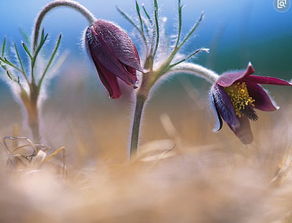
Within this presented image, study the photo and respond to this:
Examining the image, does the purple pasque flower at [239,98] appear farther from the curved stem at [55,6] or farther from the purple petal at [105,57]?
the curved stem at [55,6]

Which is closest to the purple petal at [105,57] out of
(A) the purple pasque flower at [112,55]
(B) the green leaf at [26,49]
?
(A) the purple pasque flower at [112,55]

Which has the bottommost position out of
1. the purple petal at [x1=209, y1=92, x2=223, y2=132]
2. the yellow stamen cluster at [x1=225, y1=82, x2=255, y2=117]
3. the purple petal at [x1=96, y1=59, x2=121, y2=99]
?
the purple petal at [x1=209, y1=92, x2=223, y2=132]

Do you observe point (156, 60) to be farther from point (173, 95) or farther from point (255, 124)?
point (173, 95)

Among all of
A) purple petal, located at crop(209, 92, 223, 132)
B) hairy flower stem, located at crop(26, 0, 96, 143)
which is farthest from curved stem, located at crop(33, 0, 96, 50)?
purple petal, located at crop(209, 92, 223, 132)

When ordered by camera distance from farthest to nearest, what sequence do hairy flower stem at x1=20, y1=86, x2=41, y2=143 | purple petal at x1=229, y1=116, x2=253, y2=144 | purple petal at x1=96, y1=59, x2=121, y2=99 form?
hairy flower stem at x1=20, y1=86, x2=41, y2=143, purple petal at x1=96, y1=59, x2=121, y2=99, purple petal at x1=229, y1=116, x2=253, y2=144

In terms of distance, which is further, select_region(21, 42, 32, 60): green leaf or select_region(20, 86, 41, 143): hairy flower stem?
select_region(20, 86, 41, 143): hairy flower stem

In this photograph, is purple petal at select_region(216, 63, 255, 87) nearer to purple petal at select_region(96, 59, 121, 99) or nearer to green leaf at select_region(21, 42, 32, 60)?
purple petal at select_region(96, 59, 121, 99)
